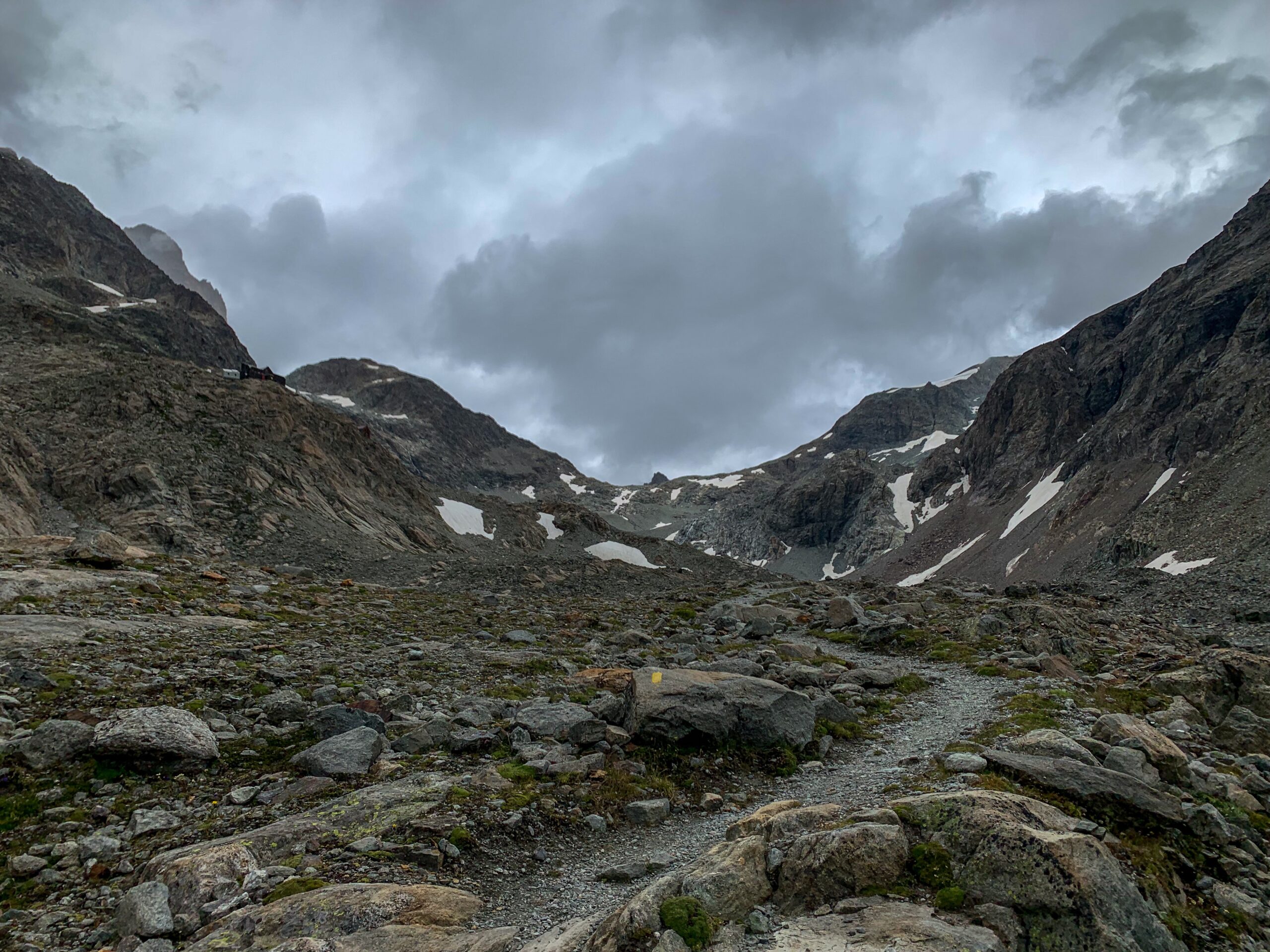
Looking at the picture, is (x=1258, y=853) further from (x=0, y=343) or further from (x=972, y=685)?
(x=0, y=343)

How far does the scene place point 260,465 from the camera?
5734cm

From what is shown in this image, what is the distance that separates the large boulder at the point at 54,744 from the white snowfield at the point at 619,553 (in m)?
91.9

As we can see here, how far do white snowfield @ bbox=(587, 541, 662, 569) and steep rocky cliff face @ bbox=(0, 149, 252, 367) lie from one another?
74.0m

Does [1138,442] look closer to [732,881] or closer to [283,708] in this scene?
[732,881]

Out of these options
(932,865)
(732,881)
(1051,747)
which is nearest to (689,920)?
(732,881)

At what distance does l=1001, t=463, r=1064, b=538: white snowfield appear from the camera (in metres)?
131

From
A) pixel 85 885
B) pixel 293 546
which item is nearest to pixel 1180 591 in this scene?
pixel 85 885

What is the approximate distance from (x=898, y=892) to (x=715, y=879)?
6.30ft

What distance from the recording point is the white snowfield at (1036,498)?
131 meters

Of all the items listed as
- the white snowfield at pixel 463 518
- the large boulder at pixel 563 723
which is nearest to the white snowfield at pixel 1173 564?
the large boulder at pixel 563 723

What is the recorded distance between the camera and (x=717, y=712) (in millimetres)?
13477

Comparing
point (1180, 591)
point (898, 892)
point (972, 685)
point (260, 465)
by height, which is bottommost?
point (1180, 591)

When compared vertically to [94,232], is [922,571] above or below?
below

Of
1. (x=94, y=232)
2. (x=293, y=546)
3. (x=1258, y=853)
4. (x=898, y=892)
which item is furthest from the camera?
(x=94, y=232)
